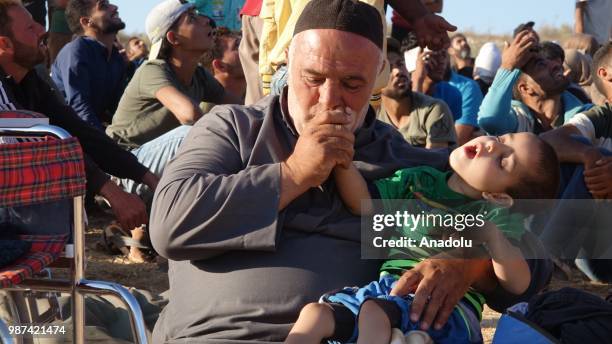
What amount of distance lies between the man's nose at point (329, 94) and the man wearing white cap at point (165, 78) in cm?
389

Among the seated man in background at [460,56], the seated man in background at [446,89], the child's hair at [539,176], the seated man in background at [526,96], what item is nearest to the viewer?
the child's hair at [539,176]

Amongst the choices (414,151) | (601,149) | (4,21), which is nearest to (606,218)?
(601,149)

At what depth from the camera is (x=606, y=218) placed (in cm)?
655

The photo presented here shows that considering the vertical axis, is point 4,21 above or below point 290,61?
below

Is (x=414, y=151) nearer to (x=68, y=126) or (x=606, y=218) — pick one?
(x=68, y=126)

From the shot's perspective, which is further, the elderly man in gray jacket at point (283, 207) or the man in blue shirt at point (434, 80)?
the man in blue shirt at point (434, 80)

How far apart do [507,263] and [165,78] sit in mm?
4588

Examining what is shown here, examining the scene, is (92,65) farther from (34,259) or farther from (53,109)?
(34,259)

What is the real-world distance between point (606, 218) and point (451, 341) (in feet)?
12.9

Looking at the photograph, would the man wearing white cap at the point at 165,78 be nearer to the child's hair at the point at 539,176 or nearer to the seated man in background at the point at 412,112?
the seated man in background at the point at 412,112

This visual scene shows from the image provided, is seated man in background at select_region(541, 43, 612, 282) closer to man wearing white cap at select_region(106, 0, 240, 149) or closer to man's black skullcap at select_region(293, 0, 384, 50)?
man wearing white cap at select_region(106, 0, 240, 149)

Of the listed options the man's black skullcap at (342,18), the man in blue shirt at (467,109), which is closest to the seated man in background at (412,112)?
the man in blue shirt at (467,109)

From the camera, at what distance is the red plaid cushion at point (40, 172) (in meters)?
3.58

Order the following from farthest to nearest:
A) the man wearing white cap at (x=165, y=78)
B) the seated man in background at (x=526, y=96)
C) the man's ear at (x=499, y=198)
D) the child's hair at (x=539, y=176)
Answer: the seated man in background at (x=526, y=96), the man wearing white cap at (x=165, y=78), the child's hair at (x=539, y=176), the man's ear at (x=499, y=198)
